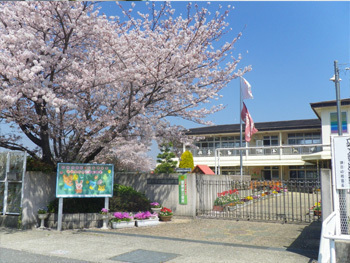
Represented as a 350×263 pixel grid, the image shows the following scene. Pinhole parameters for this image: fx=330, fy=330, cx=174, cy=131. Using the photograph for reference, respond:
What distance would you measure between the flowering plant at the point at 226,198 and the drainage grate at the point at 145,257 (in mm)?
8077

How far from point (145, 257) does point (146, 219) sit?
489cm

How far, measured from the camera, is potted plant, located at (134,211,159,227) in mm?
12311

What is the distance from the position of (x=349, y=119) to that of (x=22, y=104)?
28315 mm

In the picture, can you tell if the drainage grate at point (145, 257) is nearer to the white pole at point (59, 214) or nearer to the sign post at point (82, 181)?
the white pole at point (59, 214)

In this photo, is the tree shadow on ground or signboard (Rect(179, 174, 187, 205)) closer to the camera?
the tree shadow on ground

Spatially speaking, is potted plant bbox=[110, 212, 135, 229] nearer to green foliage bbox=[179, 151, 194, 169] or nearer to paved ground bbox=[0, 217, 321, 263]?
paved ground bbox=[0, 217, 321, 263]

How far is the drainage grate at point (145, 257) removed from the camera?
289 inches

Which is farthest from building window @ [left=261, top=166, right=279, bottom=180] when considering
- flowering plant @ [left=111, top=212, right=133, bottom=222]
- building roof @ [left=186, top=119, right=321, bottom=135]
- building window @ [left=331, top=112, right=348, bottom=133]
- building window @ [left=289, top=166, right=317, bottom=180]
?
flowering plant @ [left=111, top=212, right=133, bottom=222]

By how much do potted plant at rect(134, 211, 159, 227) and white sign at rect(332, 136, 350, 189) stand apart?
289 inches

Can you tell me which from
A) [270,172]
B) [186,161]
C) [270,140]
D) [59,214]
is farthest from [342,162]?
[270,140]

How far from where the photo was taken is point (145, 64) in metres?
11.4

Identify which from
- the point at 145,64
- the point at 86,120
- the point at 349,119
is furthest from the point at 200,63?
the point at 349,119

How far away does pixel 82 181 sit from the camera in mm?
12102

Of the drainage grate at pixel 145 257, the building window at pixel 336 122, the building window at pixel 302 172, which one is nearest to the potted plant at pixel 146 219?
the drainage grate at pixel 145 257
